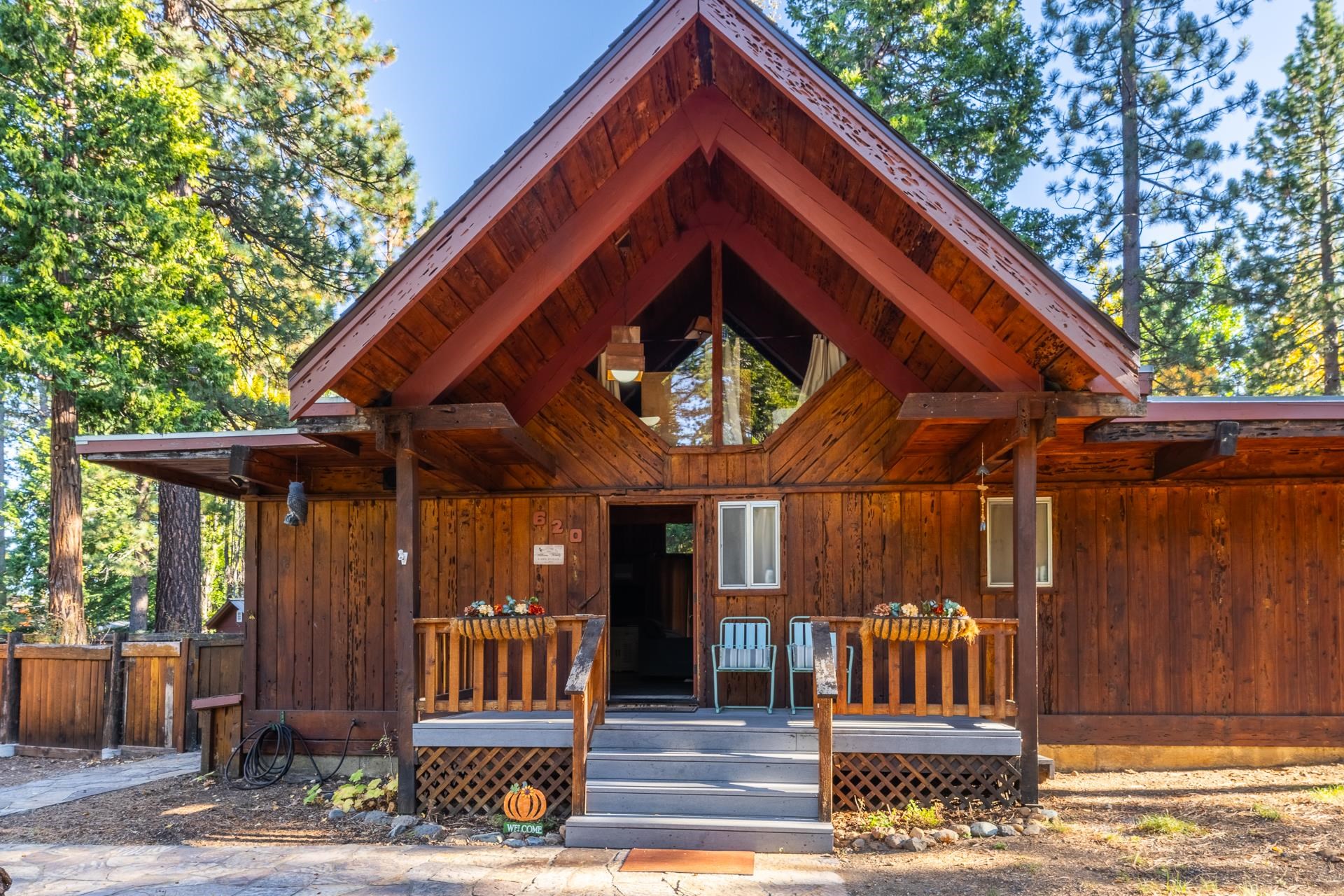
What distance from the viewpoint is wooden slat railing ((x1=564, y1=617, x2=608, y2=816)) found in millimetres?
5828

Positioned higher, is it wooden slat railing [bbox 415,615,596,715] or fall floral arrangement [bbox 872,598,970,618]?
fall floral arrangement [bbox 872,598,970,618]

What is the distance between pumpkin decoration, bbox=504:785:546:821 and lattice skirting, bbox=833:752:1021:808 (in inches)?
76.9

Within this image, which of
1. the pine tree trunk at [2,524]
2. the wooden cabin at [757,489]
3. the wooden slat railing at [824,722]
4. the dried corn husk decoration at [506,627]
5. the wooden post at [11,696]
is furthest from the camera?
the pine tree trunk at [2,524]

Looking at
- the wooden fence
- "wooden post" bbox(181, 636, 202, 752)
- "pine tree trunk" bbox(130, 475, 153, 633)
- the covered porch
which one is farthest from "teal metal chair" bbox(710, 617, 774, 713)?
"pine tree trunk" bbox(130, 475, 153, 633)

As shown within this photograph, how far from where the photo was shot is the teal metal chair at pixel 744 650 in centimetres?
729

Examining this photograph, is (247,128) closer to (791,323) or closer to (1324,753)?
(791,323)

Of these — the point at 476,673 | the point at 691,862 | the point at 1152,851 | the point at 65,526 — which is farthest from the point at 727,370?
the point at 65,526

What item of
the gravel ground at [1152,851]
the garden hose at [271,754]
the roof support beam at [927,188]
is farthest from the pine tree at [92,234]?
the gravel ground at [1152,851]

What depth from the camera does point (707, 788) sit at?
570 cm

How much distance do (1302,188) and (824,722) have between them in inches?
555

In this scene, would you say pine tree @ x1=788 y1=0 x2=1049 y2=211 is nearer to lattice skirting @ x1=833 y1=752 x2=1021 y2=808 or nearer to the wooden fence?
lattice skirting @ x1=833 y1=752 x2=1021 y2=808

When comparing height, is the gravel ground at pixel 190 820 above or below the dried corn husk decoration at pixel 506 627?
below

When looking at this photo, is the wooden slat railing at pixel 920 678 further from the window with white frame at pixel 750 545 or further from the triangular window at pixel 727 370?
the triangular window at pixel 727 370

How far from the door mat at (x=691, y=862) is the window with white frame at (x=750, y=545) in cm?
280
